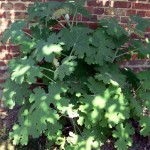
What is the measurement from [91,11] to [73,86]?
1.11 m

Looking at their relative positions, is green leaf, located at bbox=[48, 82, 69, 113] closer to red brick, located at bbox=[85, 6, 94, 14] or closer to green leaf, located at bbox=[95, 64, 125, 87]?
green leaf, located at bbox=[95, 64, 125, 87]

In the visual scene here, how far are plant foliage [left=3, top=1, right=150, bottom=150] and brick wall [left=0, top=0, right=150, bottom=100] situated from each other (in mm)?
311

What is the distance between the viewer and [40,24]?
338cm

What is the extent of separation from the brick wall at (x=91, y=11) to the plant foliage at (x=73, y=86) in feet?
1.02

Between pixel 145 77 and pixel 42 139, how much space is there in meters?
1.35

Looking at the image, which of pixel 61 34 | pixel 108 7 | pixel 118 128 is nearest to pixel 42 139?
pixel 118 128

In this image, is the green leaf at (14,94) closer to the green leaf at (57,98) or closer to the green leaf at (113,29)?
the green leaf at (57,98)

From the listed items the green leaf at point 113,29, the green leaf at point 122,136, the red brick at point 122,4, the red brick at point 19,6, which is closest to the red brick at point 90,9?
the red brick at point 122,4

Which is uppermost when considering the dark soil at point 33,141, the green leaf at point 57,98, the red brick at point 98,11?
the red brick at point 98,11

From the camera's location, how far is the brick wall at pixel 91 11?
138 inches

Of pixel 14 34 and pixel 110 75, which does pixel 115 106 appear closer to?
pixel 110 75

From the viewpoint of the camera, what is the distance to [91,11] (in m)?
3.68

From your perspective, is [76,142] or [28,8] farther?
[28,8]

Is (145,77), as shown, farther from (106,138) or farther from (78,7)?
(78,7)
